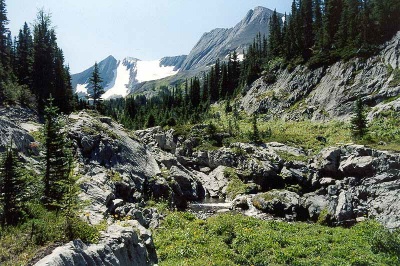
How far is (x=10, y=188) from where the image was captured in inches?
584

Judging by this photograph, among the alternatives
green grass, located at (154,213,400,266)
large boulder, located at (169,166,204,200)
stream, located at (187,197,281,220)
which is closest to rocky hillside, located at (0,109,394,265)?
large boulder, located at (169,166,204,200)

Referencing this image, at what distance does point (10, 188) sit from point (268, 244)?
596 inches

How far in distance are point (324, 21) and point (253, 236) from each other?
308ft

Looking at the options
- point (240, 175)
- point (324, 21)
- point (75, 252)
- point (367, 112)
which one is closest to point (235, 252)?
point (75, 252)

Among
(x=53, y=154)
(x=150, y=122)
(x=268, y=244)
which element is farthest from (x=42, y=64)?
(x=268, y=244)

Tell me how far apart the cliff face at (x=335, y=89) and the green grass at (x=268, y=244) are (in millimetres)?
47675

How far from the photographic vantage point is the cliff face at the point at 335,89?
2686 inches

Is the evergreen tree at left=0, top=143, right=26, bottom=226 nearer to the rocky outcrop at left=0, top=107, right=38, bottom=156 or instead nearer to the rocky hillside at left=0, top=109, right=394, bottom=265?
the rocky hillside at left=0, top=109, right=394, bottom=265

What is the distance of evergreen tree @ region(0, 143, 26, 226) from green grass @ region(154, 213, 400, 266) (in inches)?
324

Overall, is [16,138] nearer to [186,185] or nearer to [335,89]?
[186,185]

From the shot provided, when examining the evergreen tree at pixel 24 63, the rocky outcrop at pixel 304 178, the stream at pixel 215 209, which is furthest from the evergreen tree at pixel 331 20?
the evergreen tree at pixel 24 63

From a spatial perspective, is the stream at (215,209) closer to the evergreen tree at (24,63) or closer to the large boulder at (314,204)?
the large boulder at (314,204)

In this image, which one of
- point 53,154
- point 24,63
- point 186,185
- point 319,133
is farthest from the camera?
point 24,63

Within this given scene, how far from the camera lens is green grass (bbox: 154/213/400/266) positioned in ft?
59.7
